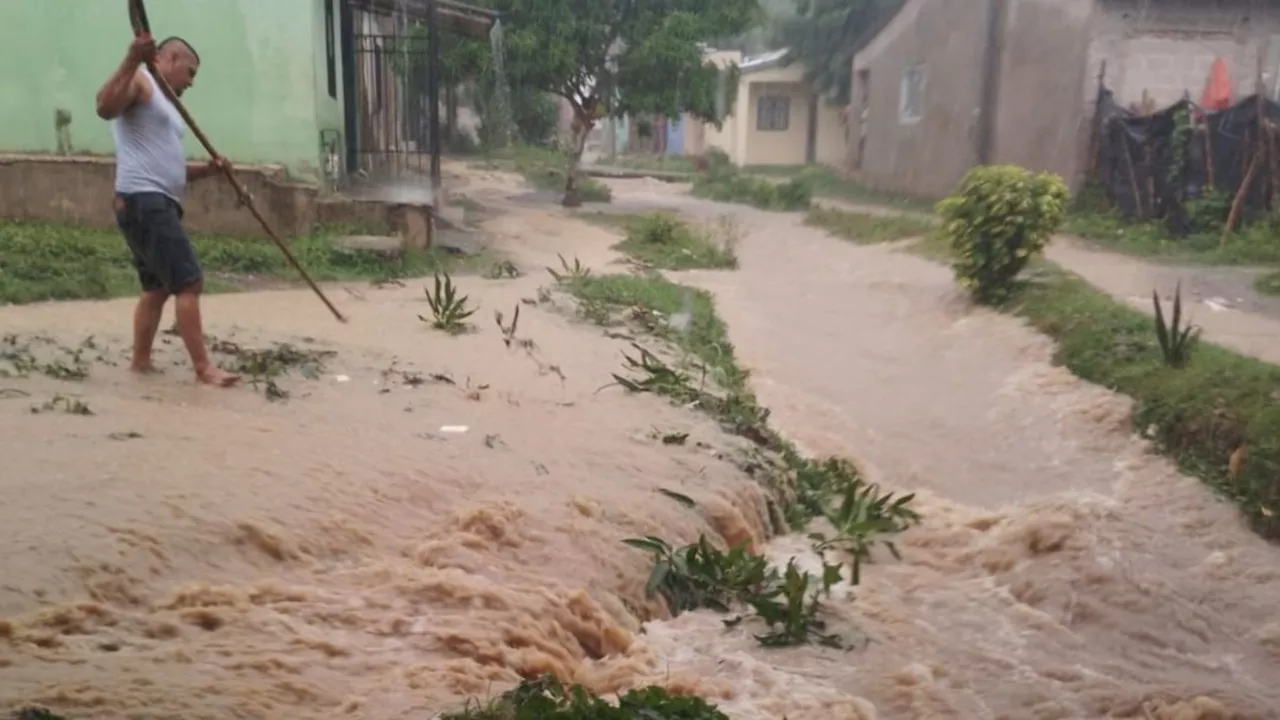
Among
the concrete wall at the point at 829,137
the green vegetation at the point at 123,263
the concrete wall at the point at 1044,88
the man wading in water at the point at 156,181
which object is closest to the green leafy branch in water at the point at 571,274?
the green vegetation at the point at 123,263

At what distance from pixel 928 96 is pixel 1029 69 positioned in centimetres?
368

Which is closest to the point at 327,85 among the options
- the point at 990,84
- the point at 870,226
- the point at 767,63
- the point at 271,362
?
the point at 271,362

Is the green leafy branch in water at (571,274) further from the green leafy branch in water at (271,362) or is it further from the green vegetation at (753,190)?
the green vegetation at (753,190)

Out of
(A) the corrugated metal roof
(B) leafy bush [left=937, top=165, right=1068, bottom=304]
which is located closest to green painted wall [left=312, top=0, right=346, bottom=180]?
(B) leafy bush [left=937, top=165, right=1068, bottom=304]

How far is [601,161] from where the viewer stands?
34.4 meters

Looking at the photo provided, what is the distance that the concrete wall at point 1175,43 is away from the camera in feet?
46.6

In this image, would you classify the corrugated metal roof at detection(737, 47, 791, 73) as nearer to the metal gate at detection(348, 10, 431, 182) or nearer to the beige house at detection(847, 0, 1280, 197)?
the beige house at detection(847, 0, 1280, 197)

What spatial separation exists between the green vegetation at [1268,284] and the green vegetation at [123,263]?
311 inches

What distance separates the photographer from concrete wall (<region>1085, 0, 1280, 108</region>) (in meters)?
14.2

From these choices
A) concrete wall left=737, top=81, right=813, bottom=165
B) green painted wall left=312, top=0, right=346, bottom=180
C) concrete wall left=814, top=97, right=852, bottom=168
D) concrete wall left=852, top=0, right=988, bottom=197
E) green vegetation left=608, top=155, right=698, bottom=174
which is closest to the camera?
green painted wall left=312, top=0, right=346, bottom=180

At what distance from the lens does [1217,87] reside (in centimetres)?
1424

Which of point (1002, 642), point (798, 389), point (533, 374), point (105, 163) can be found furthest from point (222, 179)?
point (1002, 642)

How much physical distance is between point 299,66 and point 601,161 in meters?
23.5

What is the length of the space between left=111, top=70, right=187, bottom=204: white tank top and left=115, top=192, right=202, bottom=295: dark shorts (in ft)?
0.19
